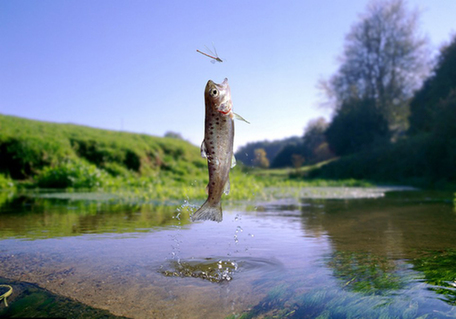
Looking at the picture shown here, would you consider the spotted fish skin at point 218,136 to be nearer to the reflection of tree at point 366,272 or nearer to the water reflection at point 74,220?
the reflection of tree at point 366,272

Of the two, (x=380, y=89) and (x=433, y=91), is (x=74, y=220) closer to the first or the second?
(x=433, y=91)

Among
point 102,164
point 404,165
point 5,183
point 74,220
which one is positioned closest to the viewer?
point 74,220

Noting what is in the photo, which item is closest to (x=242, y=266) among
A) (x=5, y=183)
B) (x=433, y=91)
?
(x=5, y=183)

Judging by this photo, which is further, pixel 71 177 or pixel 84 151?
pixel 84 151

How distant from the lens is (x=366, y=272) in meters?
3.62

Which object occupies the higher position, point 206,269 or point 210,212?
point 210,212

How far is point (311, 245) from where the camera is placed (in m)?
4.90

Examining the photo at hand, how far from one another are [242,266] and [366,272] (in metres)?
1.07

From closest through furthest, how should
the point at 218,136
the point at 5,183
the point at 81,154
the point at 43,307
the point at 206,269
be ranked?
the point at 43,307, the point at 218,136, the point at 206,269, the point at 5,183, the point at 81,154

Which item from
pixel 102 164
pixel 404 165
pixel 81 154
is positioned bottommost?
pixel 102 164

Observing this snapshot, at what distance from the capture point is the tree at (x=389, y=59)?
3491 cm

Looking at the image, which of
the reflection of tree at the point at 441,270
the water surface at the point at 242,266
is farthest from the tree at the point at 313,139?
Answer: the reflection of tree at the point at 441,270

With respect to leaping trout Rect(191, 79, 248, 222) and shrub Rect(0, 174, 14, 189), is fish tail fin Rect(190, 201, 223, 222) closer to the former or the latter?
leaping trout Rect(191, 79, 248, 222)

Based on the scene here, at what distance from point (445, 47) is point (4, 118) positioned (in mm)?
25675
